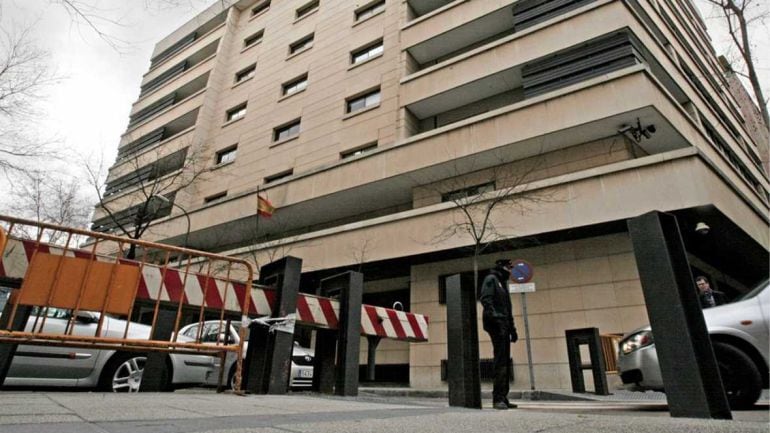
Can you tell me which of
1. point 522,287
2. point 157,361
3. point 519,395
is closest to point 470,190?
point 522,287

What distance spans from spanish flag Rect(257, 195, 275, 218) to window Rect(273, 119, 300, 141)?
463 cm

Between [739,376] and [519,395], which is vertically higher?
[739,376]

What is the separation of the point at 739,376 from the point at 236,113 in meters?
25.6

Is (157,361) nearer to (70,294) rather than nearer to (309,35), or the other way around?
(70,294)

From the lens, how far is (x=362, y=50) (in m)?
20.7

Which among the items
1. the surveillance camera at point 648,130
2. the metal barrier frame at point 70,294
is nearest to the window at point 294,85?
the surveillance camera at point 648,130

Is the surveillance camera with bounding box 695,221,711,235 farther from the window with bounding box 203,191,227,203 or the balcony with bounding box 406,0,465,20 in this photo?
the window with bounding box 203,191,227,203

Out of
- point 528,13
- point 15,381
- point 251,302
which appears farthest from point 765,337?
point 528,13

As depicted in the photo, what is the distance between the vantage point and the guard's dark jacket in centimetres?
448

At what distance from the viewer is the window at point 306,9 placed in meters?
25.1

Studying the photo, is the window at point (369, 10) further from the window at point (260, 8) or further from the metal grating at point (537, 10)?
the window at point (260, 8)

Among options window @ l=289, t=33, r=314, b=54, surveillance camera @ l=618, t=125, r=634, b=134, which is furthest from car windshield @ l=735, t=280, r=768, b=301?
window @ l=289, t=33, r=314, b=54

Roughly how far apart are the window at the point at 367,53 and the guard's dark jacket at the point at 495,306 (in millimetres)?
17080

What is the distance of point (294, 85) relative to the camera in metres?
22.9
